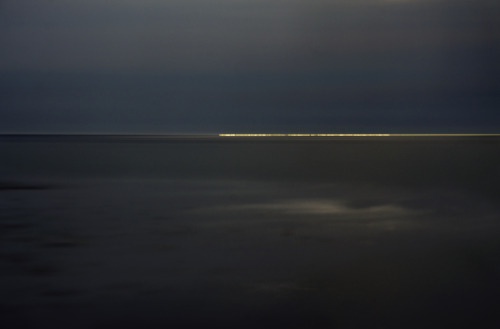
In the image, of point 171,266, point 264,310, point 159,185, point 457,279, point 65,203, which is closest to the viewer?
point 264,310

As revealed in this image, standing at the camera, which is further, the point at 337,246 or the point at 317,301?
the point at 337,246

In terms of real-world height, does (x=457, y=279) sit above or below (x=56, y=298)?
below

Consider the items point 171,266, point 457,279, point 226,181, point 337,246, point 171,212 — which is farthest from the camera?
point 226,181

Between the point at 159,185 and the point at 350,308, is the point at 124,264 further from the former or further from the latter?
the point at 159,185

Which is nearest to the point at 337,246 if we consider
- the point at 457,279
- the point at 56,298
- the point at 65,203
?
the point at 457,279

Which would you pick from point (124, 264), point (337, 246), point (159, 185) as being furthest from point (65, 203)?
point (337, 246)

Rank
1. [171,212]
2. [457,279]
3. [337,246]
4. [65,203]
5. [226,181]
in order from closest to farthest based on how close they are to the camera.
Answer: [457,279] → [337,246] → [171,212] → [65,203] → [226,181]

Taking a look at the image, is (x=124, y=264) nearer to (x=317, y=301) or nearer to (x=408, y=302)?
(x=317, y=301)
